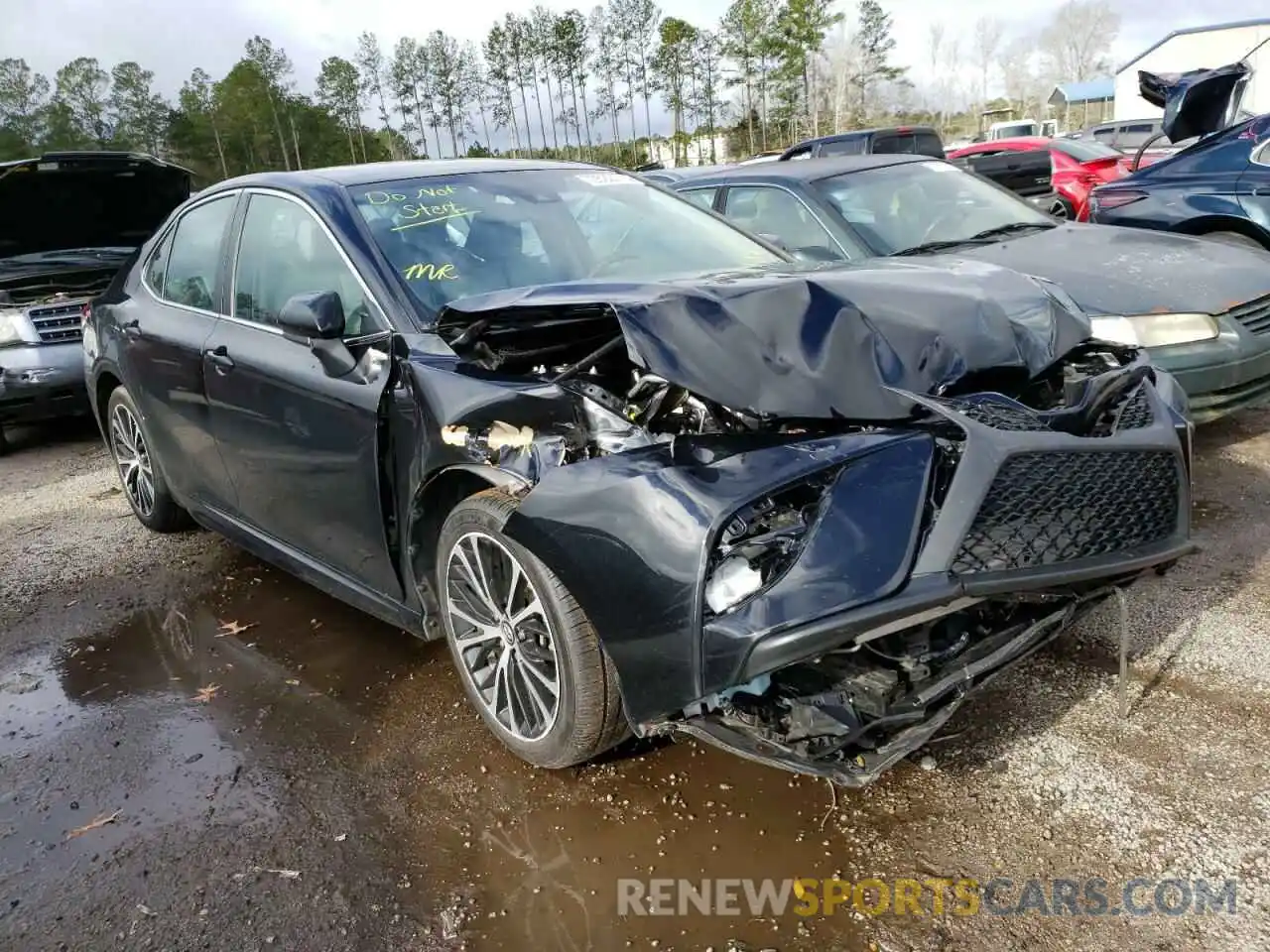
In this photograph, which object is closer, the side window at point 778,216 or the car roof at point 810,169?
the side window at point 778,216

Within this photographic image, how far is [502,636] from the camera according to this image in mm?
2715

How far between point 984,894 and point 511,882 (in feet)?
3.62

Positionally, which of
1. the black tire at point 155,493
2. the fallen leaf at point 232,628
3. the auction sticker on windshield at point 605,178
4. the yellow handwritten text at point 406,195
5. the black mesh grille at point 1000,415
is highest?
the yellow handwritten text at point 406,195

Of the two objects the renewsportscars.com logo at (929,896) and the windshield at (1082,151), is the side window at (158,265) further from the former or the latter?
the windshield at (1082,151)

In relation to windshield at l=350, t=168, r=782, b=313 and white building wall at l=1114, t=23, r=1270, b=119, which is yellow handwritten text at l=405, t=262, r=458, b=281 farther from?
white building wall at l=1114, t=23, r=1270, b=119

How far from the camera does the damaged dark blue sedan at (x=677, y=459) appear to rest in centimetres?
206

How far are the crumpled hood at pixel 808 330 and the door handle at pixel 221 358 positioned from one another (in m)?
1.24

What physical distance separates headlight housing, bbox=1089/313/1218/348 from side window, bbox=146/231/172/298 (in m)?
4.38

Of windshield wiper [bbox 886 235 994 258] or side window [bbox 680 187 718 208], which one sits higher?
side window [bbox 680 187 718 208]

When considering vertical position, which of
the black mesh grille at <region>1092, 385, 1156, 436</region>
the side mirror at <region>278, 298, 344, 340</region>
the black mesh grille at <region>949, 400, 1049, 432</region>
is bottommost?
the black mesh grille at <region>1092, 385, 1156, 436</region>

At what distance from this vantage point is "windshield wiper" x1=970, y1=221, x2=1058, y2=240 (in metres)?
5.59

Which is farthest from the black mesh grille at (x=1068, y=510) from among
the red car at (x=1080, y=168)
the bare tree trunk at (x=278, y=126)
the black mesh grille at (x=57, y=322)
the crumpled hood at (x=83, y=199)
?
the bare tree trunk at (x=278, y=126)

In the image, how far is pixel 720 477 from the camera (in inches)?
83.1

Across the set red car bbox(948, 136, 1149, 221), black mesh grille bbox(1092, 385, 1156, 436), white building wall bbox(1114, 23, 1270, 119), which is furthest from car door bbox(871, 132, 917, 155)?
white building wall bbox(1114, 23, 1270, 119)
